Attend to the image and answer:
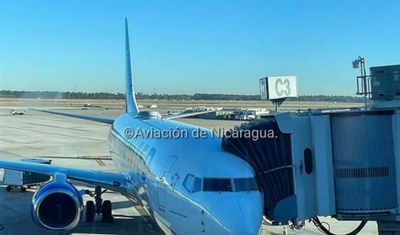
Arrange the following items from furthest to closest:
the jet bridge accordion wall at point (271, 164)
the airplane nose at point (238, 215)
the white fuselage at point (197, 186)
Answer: the jet bridge accordion wall at point (271, 164), the white fuselage at point (197, 186), the airplane nose at point (238, 215)

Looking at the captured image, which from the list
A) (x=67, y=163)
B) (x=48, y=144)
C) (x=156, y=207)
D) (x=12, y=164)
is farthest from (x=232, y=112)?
(x=156, y=207)

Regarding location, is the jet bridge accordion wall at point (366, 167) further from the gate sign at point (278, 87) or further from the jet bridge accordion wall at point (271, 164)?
the gate sign at point (278, 87)

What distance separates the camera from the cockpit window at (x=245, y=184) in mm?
9799

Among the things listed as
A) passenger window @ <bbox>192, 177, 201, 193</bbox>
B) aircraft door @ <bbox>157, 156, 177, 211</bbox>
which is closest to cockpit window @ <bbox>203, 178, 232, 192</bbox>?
passenger window @ <bbox>192, 177, 201, 193</bbox>

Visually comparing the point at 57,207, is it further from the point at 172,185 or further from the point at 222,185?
the point at 222,185

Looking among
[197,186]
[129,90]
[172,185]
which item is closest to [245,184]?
[197,186]

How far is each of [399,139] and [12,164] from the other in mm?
12780

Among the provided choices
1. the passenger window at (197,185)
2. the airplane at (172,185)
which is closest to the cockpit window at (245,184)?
the airplane at (172,185)

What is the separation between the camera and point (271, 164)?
37.1 ft

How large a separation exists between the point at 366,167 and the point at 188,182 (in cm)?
398

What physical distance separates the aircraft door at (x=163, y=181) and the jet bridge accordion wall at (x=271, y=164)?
1314 millimetres

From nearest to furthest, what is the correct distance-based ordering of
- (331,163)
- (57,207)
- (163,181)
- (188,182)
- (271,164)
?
1. (188,182)
2. (271,164)
3. (331,163)
4. (163,181)
5. (57,207)

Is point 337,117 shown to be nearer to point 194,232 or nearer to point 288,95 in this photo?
point 288,95

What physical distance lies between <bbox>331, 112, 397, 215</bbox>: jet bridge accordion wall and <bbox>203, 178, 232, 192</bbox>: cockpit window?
306cm
